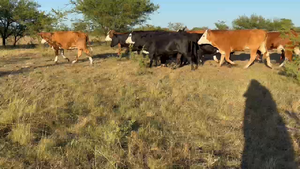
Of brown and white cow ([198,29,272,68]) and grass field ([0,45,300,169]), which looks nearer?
grass field ([0,45,300,169])

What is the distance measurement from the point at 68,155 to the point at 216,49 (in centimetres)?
908

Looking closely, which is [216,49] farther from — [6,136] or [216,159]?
[6,136]

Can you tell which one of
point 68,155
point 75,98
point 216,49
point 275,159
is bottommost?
point 275,159

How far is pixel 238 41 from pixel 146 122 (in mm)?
6803

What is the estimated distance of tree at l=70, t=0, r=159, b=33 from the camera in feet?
65.2

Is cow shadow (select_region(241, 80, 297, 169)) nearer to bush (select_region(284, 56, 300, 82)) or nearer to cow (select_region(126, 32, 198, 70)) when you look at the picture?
bush (select_region(284, 56, 300, 82))

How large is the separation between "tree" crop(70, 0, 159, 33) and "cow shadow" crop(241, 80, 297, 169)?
15.1 metres

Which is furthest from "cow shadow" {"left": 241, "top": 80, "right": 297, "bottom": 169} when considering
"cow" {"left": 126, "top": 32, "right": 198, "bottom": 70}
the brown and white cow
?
"cow" {"left": 126, "top": 32, "right": 198, "bottom": 70}

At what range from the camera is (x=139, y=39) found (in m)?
12.6

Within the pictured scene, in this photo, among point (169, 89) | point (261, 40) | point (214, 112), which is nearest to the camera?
point (214, 112)

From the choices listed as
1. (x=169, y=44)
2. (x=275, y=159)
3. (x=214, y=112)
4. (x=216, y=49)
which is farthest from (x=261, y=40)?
(x=275, y=159)

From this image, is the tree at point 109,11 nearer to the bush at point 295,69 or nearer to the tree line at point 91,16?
the tree line at point 91,16

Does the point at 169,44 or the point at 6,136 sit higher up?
the point at 169,44

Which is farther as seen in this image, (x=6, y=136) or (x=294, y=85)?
(x=294, y=85)
